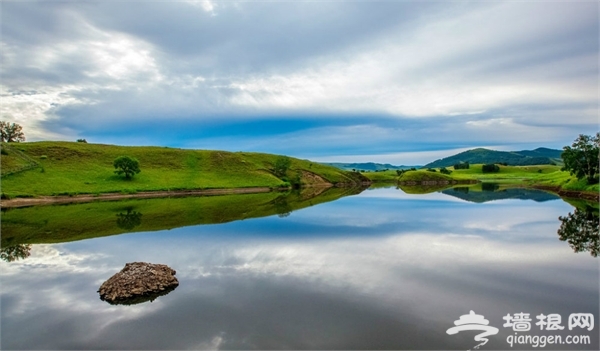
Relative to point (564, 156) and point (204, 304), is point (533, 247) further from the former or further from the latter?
point (564, 156)

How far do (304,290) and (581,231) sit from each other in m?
32.4

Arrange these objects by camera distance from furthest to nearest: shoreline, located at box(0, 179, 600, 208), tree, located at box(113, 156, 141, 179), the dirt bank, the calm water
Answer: tree, located at box(113, 156, 141, 179) → shoreline, located at box(0, 179, 600, 208) → the dirt bank → the calm water

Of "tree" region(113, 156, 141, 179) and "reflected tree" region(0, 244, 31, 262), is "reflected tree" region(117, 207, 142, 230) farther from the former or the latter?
"tree" region(113, 156, 141, 179)

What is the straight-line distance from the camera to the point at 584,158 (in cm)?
7312

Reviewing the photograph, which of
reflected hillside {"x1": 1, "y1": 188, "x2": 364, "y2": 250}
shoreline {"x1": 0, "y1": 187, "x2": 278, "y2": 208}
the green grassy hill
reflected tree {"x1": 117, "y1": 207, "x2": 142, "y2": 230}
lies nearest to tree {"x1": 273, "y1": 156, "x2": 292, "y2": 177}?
the green grassy hill

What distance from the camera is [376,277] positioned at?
68.4ft

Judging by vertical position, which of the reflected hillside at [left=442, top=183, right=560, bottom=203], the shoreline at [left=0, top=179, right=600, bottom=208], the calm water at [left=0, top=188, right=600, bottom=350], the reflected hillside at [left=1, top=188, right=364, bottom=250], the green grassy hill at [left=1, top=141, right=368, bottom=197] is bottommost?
the calm water at [left=0, top=188, right=600, bottom=350]

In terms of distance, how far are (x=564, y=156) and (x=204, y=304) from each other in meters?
89.8

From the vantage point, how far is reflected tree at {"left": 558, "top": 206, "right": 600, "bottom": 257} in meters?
28.2

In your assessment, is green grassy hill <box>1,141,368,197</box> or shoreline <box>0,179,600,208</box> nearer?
shoreline <box>0,179,600,208</box>

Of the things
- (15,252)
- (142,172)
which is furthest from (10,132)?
(15,252)

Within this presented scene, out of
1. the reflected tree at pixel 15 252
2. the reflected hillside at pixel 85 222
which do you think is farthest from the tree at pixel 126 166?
the reflected tree at pixel 15 252

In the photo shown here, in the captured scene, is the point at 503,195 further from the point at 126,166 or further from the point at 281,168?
Answer: the point at 126,166

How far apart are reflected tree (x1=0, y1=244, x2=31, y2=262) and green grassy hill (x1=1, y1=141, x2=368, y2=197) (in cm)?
4856
